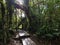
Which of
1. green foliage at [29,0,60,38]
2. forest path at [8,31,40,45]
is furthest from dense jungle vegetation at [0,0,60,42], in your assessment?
forest path at [8,31,40,45]

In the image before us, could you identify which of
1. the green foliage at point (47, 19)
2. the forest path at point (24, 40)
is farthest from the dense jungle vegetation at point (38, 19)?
the forest path at point (24, 40)

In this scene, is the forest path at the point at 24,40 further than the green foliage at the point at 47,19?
→ No

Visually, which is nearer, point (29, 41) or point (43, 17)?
point (29, 41)

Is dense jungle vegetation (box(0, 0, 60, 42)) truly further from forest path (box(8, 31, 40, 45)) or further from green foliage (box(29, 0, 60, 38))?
forest path (box(8, 31, 40, 45))

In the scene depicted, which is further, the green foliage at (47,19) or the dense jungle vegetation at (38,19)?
the green foliage at (47,19)

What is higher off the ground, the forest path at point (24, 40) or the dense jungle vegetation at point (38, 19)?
the dense jungle vegetation at point (38, 19)

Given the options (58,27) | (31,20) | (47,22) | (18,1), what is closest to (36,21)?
(31,20)

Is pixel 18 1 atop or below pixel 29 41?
atop

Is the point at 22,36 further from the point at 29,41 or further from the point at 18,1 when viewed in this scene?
the point at 18,1

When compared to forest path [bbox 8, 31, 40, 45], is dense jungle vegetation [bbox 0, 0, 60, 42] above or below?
above

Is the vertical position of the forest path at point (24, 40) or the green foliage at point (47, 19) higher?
the green foliage at point (47, 19)

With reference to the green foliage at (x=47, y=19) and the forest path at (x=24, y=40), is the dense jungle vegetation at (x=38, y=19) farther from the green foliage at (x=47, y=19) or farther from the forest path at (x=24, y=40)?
the forest path at (x=24, y=40)

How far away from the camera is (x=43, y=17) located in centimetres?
A: 720

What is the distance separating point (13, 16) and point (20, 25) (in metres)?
1.00
